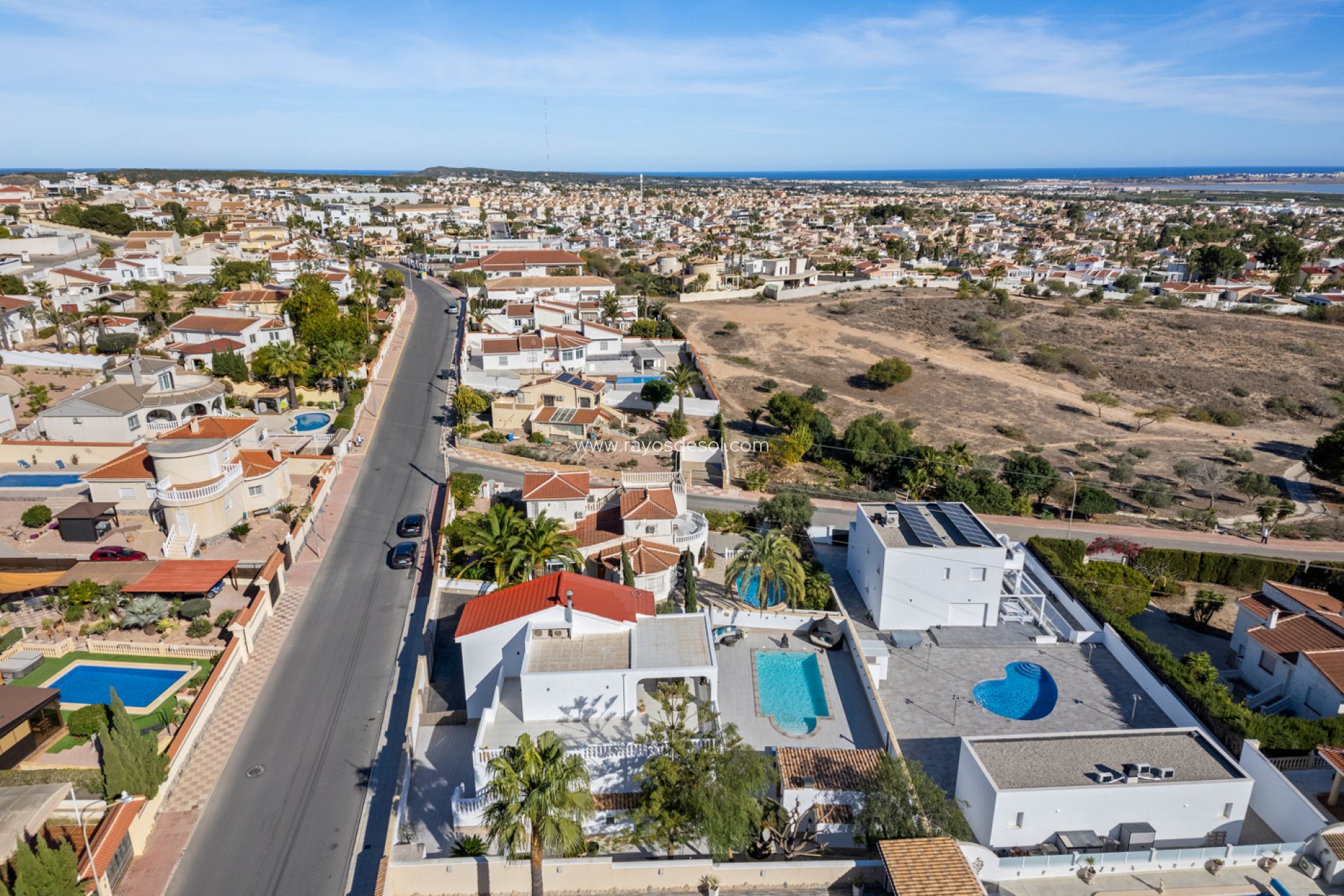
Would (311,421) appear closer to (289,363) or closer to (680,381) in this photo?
(289,363)

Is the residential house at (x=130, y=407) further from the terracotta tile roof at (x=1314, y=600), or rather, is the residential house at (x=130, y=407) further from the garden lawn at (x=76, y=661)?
the terracotta tile roof at (x=1314, y=600)

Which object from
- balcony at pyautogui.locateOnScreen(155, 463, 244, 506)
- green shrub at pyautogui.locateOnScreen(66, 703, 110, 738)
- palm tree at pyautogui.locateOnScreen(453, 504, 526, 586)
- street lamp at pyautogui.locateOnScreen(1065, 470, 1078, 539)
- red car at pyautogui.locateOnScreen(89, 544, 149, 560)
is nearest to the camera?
green shrub at pyautogui.locateOnScreen(66, 703, 110, 738)

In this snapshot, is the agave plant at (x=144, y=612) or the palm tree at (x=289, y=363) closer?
the agave plant at (x=144, y=612)

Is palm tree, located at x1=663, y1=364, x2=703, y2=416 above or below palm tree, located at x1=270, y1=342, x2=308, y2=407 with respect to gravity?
below

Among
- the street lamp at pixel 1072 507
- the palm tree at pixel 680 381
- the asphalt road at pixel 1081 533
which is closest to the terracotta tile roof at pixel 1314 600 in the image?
the asphalt road at pixel 1081 533

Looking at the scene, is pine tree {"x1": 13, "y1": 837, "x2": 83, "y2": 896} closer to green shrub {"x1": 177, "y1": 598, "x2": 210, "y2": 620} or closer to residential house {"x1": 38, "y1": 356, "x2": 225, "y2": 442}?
green shrub {"x1": 177, "y1": 598, "x2": 210, "y2": 620}

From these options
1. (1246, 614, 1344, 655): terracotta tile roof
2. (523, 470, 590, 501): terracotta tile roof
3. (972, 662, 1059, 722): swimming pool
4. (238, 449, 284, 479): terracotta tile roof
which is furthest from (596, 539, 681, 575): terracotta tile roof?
(1246, 614, 1344, 655): terracotta tile roof

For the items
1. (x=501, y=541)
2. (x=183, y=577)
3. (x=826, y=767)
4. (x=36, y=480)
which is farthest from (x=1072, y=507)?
(x=36, y=480)
